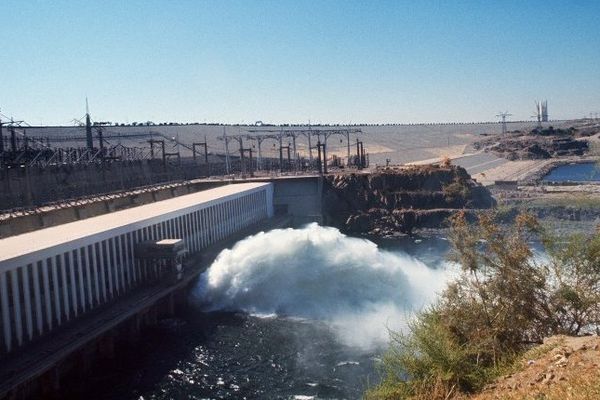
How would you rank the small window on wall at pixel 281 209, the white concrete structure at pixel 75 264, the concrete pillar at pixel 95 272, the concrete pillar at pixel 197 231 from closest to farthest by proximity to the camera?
the white concrete structure at pixel 75 264
the concrete pillar at pixel 95 272
the concrete pillar at pixel 197 231
the small window on wall at pixel 281 209

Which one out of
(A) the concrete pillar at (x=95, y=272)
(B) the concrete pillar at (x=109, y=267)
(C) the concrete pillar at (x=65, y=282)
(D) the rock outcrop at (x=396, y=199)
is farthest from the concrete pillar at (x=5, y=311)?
(D) the rock outcrop at (x=396, y=199)

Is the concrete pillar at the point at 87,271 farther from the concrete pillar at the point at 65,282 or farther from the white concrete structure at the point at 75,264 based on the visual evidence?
the concrete pillar at the point at 65,282

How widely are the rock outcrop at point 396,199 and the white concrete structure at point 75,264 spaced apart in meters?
23.5

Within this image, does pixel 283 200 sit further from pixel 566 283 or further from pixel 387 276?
pixel 566 283

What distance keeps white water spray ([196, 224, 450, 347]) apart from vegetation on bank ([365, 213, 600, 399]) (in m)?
9.68

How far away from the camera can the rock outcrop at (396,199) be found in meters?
58.1

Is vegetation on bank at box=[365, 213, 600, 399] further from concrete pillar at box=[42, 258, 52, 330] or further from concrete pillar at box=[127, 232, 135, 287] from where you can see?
concrete pillar at box=[127, 232, 135, 287]

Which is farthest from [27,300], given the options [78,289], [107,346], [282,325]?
[282,325]

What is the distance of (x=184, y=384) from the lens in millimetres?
21891

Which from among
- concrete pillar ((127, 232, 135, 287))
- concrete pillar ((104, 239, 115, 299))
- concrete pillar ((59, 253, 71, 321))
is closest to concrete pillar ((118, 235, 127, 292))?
concrete pillar ((127, 232, 135, 287))

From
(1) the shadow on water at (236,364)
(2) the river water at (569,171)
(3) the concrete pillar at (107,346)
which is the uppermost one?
(2) the river water at (569,171)

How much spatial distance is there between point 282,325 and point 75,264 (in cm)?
973

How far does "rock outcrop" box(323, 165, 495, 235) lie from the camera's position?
5809 centimetres

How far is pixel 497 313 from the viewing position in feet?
55.0
